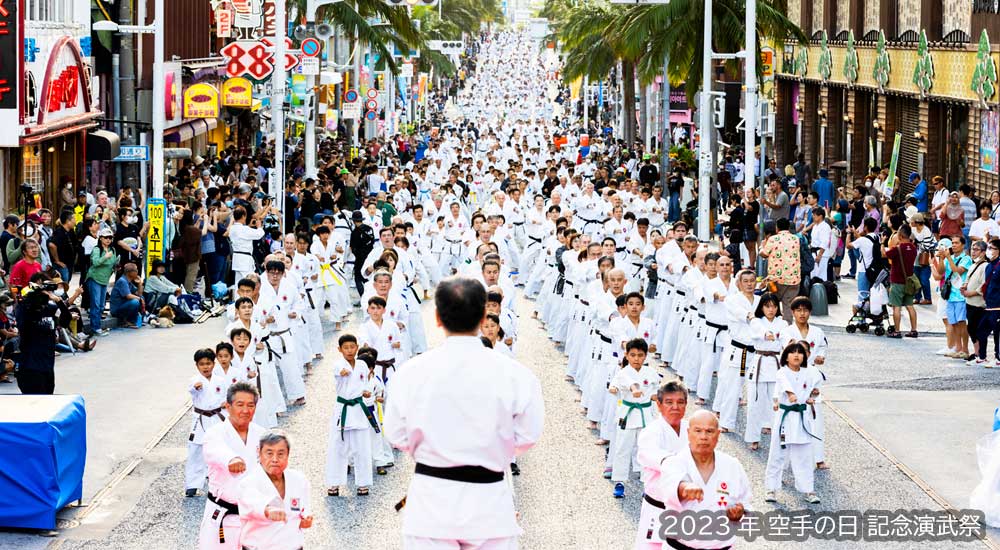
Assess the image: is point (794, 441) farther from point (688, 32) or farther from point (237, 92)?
point (237, 92)

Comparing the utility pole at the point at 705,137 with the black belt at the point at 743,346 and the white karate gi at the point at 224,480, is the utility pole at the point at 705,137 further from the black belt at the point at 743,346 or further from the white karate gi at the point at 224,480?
the white karate gi at the point at 224,480

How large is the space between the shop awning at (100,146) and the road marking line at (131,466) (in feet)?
48.1

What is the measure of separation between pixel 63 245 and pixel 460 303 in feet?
56.3

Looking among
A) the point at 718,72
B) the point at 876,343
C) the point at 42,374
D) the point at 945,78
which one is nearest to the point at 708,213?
the point at 945,78

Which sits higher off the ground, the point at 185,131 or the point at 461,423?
the point at 185,131

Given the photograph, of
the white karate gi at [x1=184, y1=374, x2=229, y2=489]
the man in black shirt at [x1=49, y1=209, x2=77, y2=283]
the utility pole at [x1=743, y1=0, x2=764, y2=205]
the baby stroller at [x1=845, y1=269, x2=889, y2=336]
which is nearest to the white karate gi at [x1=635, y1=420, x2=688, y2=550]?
the white karate gi at [x1=184, y1=374, x2=229, y2=489]

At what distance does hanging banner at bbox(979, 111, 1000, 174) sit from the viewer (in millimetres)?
29641

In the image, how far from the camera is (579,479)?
14.4 meters

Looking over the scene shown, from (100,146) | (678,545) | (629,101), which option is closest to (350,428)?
(678,545)

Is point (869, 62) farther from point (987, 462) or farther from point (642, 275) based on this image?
point (987, 462)

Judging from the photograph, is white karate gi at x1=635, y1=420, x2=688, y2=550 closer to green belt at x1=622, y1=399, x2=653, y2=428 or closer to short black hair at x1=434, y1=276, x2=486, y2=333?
short black hair at x1=434, y1=276, x2=486, y2=333

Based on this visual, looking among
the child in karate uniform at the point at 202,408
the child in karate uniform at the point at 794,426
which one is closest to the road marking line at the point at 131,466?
the child in karate uniform at the point at 202,408

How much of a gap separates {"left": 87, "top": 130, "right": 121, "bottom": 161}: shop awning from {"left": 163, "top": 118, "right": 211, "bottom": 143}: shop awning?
5648 mm

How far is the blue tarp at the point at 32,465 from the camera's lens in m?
12.3
